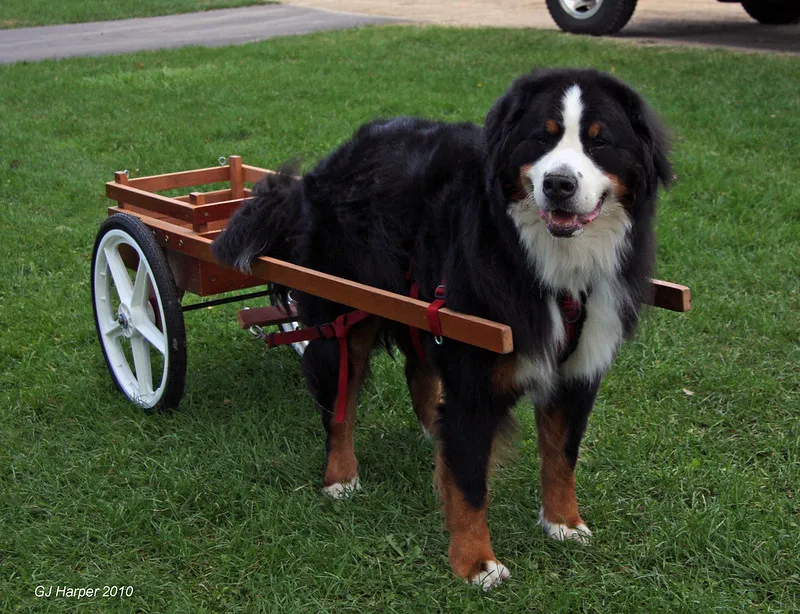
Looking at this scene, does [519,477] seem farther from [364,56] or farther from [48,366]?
[364,56]

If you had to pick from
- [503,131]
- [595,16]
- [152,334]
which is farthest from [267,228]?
[595,16]

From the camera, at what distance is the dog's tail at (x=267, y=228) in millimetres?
3404

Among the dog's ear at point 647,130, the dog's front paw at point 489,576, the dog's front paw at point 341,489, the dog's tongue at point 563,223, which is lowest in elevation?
the dog's front paw at point 341,489

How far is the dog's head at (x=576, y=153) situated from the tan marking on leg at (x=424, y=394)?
4.10ft

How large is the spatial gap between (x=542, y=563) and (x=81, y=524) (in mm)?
1657

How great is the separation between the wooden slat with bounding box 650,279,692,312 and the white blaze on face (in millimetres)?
538

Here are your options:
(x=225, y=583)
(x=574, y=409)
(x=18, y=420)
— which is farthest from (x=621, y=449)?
(x=18, y=420)

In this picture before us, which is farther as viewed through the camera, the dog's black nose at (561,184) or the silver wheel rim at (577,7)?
the silver wheel rim at (577,7)

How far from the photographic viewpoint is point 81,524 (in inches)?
131

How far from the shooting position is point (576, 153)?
253 centimetres

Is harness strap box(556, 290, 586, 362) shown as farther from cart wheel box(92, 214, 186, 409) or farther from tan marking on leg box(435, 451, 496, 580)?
cart wheel box(92, 214, 186, 409)

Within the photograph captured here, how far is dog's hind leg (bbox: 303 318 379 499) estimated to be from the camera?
342 cm

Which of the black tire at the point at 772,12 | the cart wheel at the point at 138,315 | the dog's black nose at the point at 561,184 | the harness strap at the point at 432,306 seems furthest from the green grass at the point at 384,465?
the black tire at the point at 772,12

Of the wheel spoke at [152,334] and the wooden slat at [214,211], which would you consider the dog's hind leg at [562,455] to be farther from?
the wheel spoke at [152,334]
